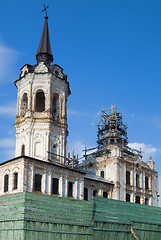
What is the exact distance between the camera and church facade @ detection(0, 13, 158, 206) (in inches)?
1236

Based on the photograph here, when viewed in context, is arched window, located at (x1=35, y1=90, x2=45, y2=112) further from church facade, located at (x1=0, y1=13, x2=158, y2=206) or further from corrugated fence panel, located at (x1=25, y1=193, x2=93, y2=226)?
corrugated fence panel, located at (x1=25, y1=193, x2=93, y2=226)

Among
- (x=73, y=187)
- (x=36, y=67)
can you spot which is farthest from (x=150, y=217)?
(x=36, y=67)

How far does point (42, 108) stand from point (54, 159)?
8031 mm

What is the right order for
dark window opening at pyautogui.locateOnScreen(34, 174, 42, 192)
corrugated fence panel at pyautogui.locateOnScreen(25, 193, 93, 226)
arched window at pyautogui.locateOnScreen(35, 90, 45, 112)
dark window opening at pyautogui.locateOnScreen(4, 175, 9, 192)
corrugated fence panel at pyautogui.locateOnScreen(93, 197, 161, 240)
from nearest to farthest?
corrugated fence panel at pyautogui.locateOnScreen(25, 193, 93, 226) < dark window opening at pyautogui.locateOnScreen(34, 174, 42, 192) < dark window opening at pyautogui.locateOnScreen(4, 175, 9, 192) < corrugated fence panel at pyautogui.locateOnScreen(93, 197, 161, 240) < arched window at pyautogui.locateOnScreen(35, 90, 45, 112)

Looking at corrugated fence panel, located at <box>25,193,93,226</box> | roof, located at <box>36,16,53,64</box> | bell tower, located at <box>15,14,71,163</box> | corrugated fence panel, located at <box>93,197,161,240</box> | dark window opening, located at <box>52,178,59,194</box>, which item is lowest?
corrugated fence panel, located at <box>93,197,161,240</box>

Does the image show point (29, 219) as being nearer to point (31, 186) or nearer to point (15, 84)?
point (31, 186)

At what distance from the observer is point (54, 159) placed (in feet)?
118

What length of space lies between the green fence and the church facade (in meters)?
2.36

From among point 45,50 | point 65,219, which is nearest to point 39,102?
point 45,50

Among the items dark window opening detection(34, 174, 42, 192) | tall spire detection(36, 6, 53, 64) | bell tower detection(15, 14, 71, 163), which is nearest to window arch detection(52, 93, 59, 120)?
bell tower detection(15, 14, 71, 163)

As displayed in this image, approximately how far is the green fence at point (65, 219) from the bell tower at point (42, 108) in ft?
22.5

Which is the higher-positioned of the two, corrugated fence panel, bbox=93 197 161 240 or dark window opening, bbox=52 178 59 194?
dark window opening, bbox=52 178 59 194

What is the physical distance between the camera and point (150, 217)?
38000mm

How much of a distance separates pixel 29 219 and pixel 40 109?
17.1 meters
